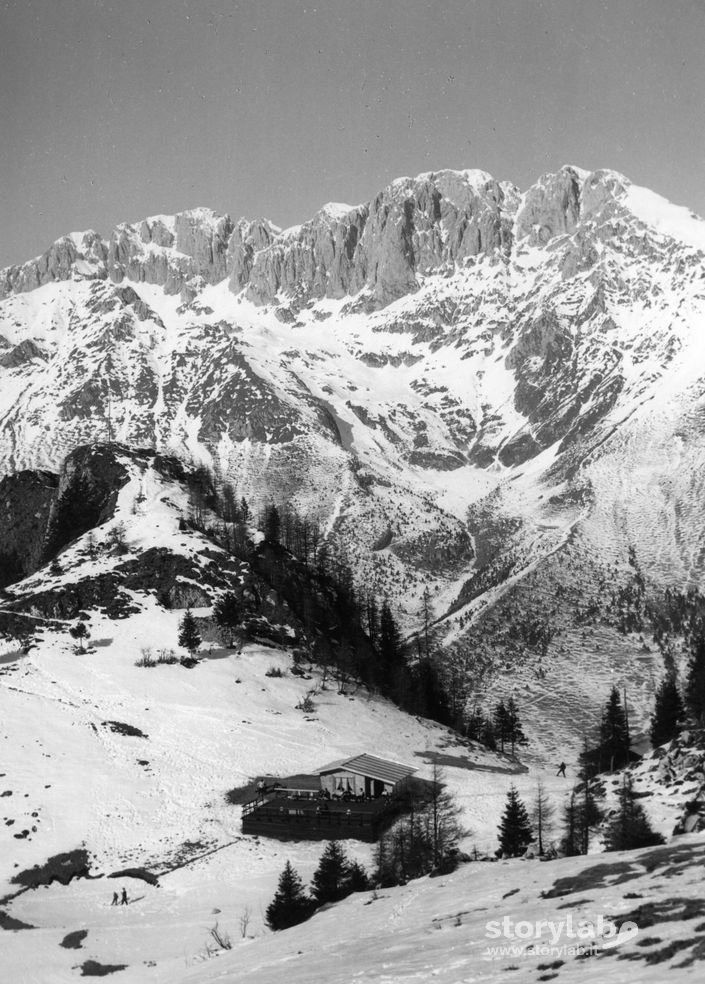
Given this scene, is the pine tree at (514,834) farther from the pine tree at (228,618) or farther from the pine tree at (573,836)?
the pine tree at (228,618)

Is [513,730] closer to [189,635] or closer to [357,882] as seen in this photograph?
[189,635]

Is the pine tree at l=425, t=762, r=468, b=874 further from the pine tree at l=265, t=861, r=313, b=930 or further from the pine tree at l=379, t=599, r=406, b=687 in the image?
the pine tree at l=379, t=599, r=406, b=687

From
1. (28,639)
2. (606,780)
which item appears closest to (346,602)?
(28,639)

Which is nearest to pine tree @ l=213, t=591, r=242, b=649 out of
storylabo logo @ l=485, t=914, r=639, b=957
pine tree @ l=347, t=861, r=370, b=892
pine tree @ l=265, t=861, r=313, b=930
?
pine tree @ l=347, t=861, r=370, b=892

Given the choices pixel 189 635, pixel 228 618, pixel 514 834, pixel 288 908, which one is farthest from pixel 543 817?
pixel 228 618

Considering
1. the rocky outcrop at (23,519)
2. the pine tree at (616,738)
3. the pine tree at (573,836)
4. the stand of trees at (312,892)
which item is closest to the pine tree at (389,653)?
the pine tree at (616,738)

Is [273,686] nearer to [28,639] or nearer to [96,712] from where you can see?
[96,712]
